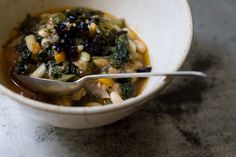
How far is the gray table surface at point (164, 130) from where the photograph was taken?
125 cm

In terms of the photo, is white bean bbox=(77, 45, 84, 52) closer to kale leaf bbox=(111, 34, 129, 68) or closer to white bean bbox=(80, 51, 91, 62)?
white bean bbox=(80, 51, 91, 62)

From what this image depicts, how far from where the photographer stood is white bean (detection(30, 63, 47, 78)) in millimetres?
1282

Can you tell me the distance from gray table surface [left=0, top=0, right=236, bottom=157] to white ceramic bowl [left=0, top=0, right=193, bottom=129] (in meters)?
0.13

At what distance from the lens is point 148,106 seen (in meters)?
1.40

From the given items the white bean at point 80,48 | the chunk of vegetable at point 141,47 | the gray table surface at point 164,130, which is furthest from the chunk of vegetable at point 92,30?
the gray table surface at point 164,130

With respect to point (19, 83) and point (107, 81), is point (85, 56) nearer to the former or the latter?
point (107, 81)

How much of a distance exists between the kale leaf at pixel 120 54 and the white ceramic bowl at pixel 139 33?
12cm

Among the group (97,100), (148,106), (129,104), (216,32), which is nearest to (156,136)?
(148,106)

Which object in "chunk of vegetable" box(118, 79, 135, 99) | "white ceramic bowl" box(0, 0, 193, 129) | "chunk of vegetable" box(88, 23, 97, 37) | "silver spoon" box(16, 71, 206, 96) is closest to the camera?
"white ceramic bowl" box(0, 0, 193, 129)

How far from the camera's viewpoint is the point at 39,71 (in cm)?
130

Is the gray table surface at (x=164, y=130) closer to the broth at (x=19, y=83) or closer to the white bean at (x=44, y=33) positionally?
the broth at (x=19, y=83)

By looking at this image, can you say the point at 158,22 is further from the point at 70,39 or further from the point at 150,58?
the point at 70,39

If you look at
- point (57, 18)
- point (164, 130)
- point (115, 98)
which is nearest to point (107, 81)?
point (115, 98)

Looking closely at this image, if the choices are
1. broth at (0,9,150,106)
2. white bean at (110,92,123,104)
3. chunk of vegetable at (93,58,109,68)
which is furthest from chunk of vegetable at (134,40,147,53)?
white bean at (110,92,123,104)
